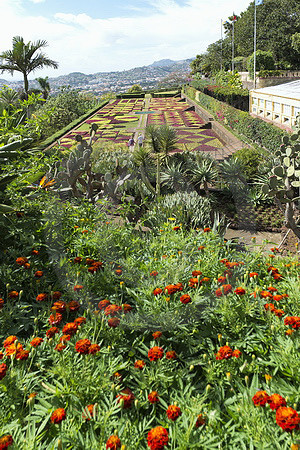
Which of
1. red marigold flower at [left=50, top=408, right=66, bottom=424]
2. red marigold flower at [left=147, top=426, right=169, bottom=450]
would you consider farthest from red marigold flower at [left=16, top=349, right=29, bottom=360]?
red marigold flower at [left=147, top=426, right=169, bottom=450]

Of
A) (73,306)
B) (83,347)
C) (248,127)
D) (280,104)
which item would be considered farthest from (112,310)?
(248,127)

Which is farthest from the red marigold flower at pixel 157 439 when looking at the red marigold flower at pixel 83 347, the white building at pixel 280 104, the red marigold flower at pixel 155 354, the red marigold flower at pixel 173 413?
the white building at pixel 280 104

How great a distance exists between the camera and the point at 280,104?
43.4 ft

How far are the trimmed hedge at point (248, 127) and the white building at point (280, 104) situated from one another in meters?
0.83

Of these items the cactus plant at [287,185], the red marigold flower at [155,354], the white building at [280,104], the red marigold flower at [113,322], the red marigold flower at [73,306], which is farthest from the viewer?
the white building at [280,104]

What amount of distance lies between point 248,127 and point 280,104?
1.47m

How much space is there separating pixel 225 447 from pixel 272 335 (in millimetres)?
695

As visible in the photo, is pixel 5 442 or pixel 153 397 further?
pixel 153 397

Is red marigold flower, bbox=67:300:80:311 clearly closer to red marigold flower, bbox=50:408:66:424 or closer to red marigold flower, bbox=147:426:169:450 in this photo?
red marigold flower, bbox=50:408:66:424

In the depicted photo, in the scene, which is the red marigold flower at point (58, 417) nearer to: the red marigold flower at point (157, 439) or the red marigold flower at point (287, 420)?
the red marigold flower at point (157, 439)

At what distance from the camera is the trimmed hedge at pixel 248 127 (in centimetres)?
1117

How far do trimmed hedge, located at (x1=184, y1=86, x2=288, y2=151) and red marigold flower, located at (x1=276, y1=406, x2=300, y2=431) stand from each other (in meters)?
8.74

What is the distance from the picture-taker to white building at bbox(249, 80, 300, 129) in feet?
39.7

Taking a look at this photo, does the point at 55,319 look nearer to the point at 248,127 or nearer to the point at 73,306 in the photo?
the point at 73,306
